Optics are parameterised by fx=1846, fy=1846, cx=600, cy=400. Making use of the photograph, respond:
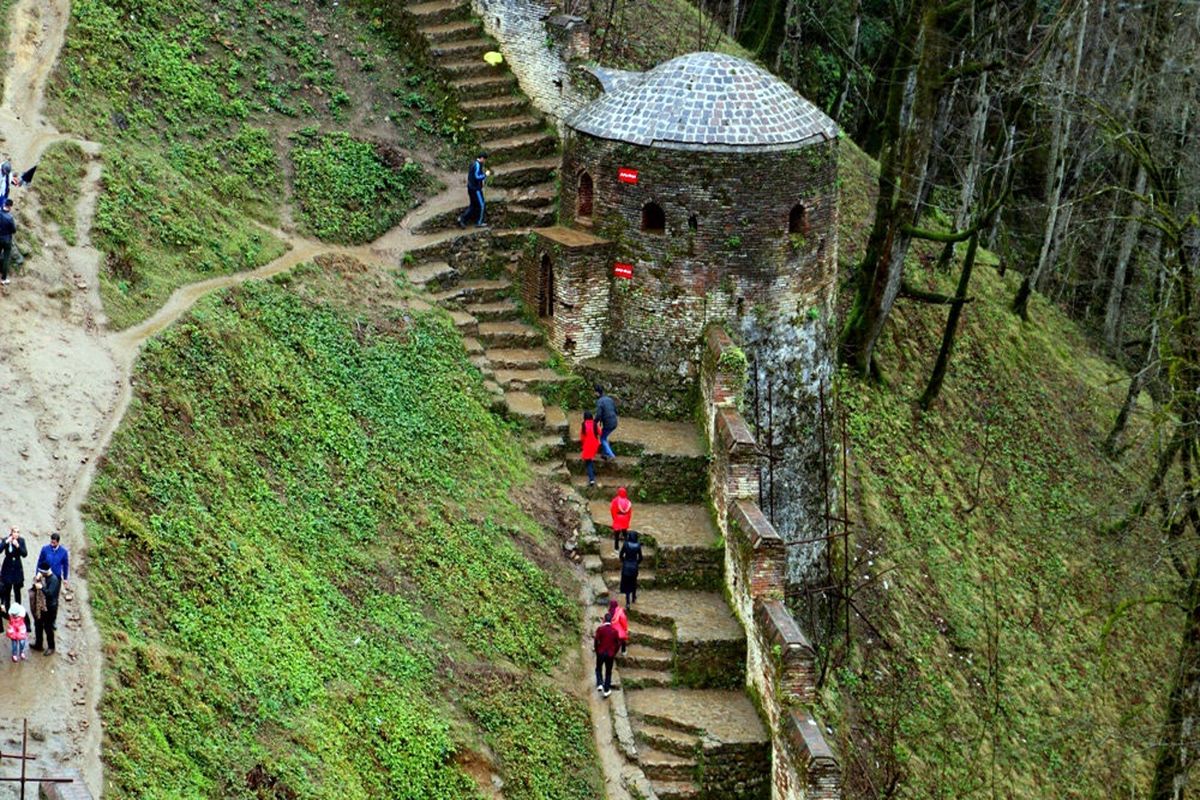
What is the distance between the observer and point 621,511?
25672mm

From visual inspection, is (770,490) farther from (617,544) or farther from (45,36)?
(45,36)

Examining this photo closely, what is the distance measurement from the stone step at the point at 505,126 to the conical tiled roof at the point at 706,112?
11.3 ft

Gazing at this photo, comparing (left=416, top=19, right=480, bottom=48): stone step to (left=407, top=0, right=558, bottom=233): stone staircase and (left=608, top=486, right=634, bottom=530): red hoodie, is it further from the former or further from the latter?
(left=608, top=486, right=634, bottom=530): red hoodie

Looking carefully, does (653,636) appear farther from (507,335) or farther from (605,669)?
(507,335)

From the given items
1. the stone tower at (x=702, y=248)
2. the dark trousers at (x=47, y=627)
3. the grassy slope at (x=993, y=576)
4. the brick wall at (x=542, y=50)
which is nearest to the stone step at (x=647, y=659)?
the grassy slope at (x=993, y=576)

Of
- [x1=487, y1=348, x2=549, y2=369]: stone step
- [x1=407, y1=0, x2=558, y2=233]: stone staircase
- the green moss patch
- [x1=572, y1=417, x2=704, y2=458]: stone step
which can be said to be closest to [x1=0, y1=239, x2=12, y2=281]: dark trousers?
the green moss patch

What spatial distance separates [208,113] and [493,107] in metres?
5.04

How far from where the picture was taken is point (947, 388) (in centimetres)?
3766

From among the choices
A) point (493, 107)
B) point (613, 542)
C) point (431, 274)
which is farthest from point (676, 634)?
point (493, 107)

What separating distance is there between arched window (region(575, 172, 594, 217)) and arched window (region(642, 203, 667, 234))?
1089mm

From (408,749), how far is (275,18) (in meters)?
16.2

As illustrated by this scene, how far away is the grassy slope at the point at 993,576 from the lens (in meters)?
29.2

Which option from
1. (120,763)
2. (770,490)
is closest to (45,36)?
(770,490)

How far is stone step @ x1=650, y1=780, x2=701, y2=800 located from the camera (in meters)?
23.4
